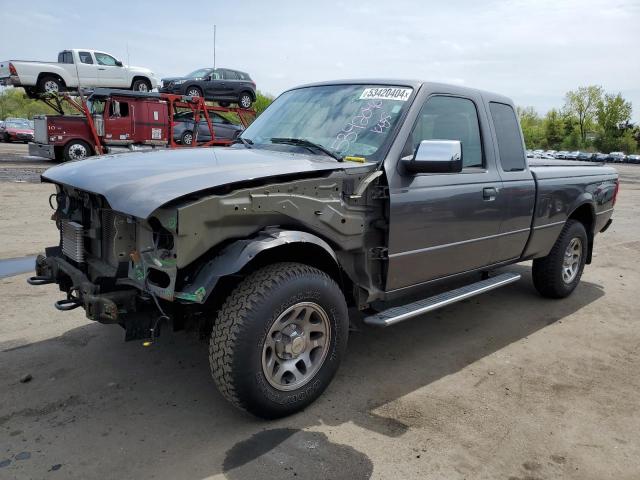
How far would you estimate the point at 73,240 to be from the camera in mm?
3479

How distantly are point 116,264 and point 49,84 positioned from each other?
1961 cm

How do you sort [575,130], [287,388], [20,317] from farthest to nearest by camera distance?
[575,130] < [20,317] < [287,388]

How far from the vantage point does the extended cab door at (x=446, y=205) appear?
3631mm

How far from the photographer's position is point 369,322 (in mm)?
3475

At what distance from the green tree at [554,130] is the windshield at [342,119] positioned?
306ft

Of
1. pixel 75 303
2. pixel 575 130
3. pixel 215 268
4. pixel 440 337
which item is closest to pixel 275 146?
pixel 215 268

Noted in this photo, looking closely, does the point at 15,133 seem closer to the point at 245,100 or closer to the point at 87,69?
the point at 87,69

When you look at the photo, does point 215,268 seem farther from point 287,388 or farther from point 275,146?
point 275,146

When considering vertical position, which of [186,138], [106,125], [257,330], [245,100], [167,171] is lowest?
[257,330]

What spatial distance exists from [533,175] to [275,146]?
2453 millimetres

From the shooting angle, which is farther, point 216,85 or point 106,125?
point 216,85

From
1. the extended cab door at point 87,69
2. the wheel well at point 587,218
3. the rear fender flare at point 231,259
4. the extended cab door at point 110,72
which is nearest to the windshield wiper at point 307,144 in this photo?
the rear fender flare at point 231,259

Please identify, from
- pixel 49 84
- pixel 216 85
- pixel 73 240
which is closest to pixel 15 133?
pixel 49 84

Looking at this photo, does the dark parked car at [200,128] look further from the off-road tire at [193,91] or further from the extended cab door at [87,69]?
the extended cab door at [87,69]
